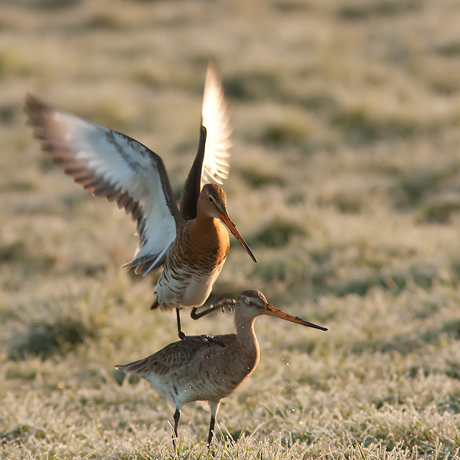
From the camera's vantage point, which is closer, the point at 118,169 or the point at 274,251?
the point at 118,169

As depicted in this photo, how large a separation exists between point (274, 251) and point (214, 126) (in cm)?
300

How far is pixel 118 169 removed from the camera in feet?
13.1

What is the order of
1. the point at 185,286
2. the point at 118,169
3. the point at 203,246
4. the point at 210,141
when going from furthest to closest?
1. the point at 210,141
2. the point at 118,169
3. the point at 185,286
4. the point at 203,246

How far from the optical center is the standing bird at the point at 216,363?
348 centimetres

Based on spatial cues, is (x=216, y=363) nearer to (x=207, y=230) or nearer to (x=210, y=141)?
(x=207, y=230)

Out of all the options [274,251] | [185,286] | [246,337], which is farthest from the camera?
[274,251]

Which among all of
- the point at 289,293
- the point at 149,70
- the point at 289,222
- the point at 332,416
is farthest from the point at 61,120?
the point at 149,70

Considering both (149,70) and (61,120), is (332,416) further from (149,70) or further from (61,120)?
(149,70)

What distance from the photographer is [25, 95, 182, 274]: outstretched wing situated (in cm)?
378

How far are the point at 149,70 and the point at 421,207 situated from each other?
831 centimetres

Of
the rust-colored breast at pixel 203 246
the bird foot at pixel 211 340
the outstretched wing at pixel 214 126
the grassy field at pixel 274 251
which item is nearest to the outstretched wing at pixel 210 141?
the outstretched wing at pixel 214 126

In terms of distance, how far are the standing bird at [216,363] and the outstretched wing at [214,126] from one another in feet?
4.08

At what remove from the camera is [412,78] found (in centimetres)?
1391

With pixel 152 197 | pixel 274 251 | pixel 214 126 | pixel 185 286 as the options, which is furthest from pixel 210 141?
→ pixel 274 251
